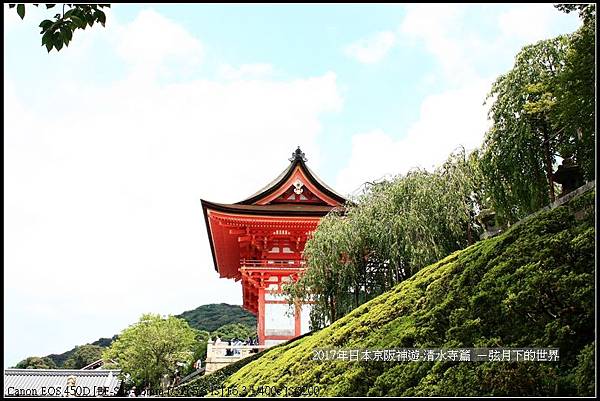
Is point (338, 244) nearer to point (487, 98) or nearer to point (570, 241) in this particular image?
point (487, 98)

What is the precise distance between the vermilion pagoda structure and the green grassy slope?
7.84m

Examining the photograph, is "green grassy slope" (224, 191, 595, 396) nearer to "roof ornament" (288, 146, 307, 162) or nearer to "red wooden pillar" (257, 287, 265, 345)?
"red wooden pillar" (257, 287, 265, 345)

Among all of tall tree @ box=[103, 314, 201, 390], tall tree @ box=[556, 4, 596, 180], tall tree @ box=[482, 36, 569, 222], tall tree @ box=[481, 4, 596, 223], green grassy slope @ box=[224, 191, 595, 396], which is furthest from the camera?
tall tree @ box=[103, 314, 201, 390]

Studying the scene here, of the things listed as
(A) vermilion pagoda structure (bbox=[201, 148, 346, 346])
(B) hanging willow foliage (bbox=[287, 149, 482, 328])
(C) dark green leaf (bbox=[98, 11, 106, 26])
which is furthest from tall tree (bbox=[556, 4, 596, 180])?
(A) vermilion pagoda structure (bbox=[201, 148, 346, 346])

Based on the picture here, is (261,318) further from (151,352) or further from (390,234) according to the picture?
(390,234)

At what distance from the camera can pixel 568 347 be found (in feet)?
14.3

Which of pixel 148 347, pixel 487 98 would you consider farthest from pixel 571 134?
pixel 148 347

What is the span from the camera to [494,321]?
5098 mm

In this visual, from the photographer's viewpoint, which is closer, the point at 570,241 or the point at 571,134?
the point at 570,241

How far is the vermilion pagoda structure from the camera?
15.0 metres

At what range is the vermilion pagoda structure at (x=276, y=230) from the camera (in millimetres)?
15023

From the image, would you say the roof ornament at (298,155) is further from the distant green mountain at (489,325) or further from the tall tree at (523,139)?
the distant green mountain at (489,325)

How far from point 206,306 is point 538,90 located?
36225 mm

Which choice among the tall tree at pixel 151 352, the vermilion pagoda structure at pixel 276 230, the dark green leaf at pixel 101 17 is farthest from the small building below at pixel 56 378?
the dark green leaf at pixel 101 17
